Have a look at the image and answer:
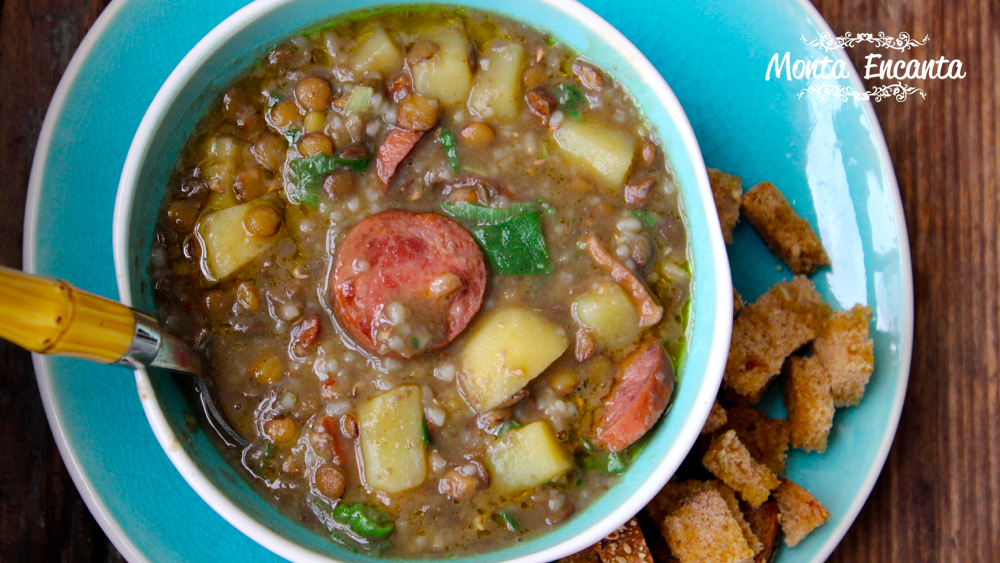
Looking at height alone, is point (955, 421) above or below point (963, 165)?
below

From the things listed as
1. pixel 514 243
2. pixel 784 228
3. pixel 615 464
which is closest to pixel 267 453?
pixel 514 243

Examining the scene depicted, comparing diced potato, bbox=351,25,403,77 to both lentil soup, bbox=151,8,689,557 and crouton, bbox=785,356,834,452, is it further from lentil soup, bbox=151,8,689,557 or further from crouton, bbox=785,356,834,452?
crouton, bbox=785,356,834,452

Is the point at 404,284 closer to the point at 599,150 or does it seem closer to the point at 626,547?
the point at 599,150

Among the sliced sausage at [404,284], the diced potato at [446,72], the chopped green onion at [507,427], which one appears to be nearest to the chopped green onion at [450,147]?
the diced potato at [446,72]

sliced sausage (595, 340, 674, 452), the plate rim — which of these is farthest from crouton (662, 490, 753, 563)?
the plate rim

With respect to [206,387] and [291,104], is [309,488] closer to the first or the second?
[206,387]

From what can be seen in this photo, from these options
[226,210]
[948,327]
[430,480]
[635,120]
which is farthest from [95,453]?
[948,327]

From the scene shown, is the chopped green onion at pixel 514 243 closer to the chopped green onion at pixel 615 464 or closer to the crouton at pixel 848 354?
the chopped green onion at pixel 615 464
